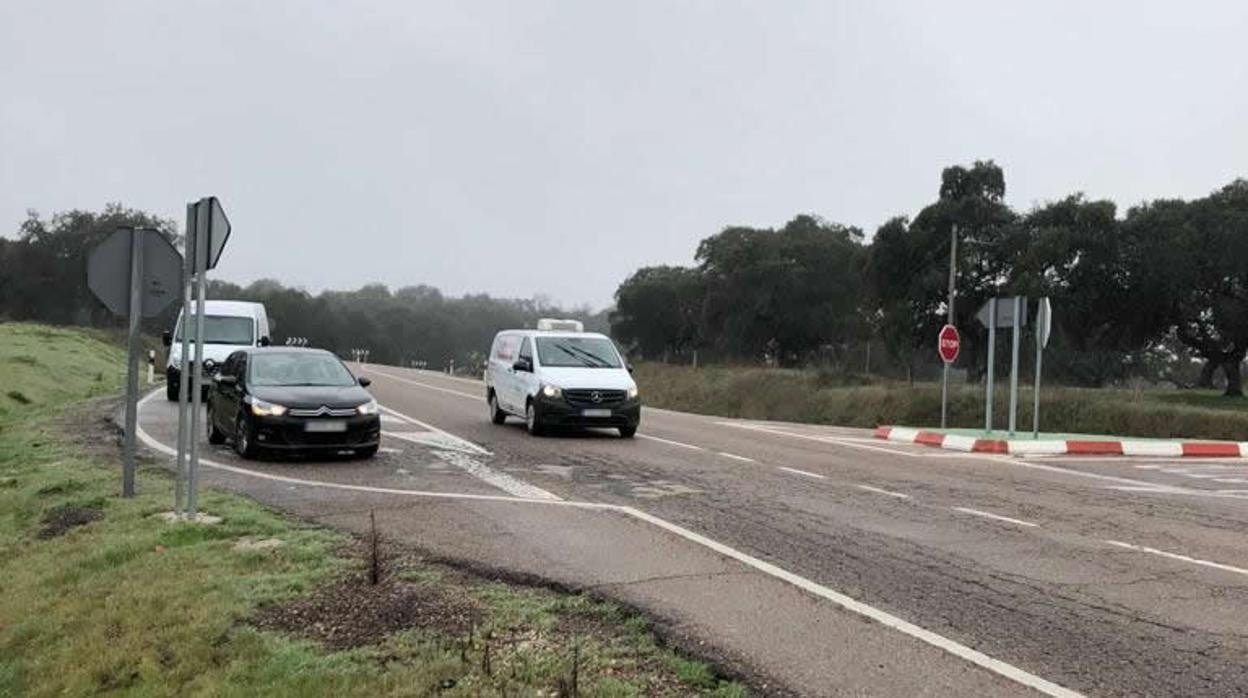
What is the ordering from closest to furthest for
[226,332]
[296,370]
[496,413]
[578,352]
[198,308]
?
[198,308]
[296,370]
[578,352]
[496,413]
[226,332]

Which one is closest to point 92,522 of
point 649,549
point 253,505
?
point 253,505

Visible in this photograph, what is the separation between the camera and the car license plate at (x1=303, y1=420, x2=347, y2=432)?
1274 centimetres

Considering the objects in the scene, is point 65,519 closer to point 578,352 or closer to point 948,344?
point 578,352

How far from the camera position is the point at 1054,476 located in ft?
47.2

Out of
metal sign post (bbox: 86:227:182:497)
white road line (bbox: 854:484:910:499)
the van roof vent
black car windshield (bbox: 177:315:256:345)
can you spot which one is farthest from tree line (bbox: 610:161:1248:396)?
metal sign post (bbox: 86:227:182:497)

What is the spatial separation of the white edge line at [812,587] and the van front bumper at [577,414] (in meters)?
5.77

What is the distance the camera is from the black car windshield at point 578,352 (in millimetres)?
18016

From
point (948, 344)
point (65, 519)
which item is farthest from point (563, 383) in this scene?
point (948, 344)

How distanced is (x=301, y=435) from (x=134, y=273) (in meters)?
4.15

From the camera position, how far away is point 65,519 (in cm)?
893

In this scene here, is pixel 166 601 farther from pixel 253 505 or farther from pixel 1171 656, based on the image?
pixel 1171 656

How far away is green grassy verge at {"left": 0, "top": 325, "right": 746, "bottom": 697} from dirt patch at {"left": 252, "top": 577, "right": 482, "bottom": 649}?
0.06ft

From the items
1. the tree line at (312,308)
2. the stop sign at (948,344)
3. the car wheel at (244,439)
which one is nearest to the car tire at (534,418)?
the car wheel at (244,439)

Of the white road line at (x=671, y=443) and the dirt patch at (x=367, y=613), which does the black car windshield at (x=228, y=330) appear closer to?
the white road line at (x=671, y=443)
